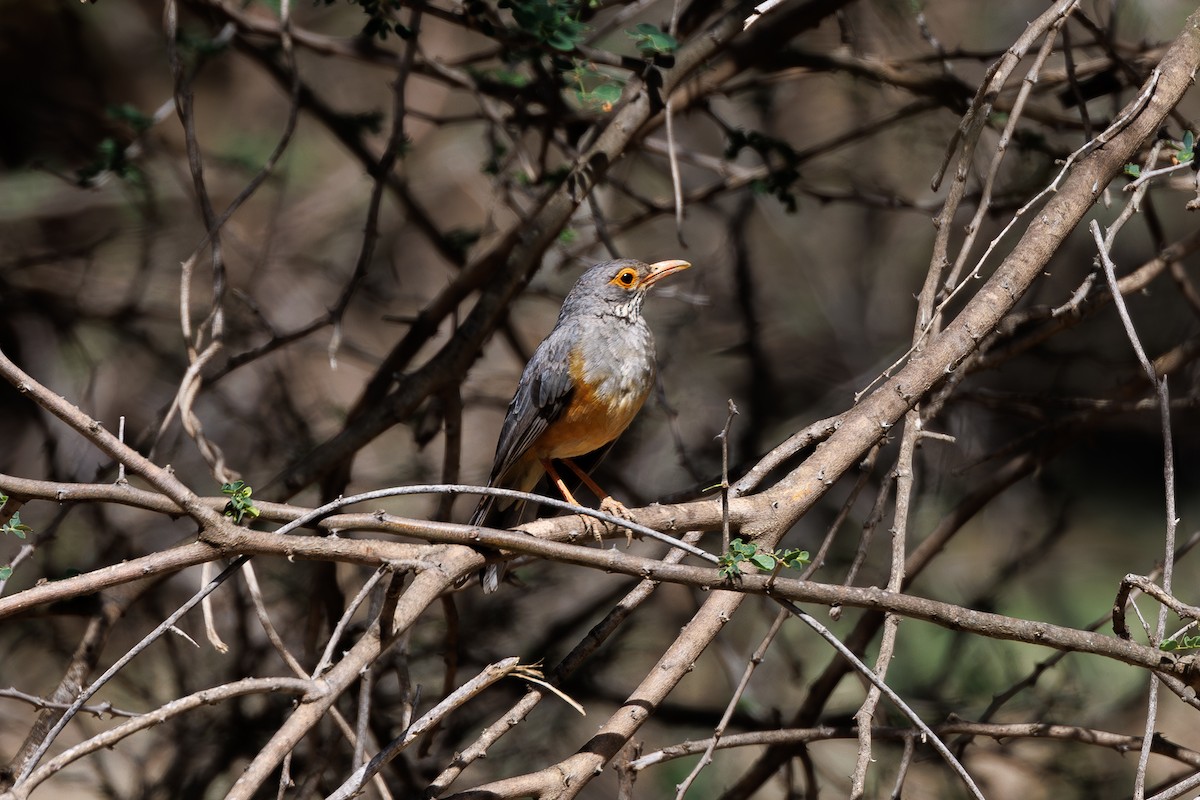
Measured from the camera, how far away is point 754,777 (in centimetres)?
486

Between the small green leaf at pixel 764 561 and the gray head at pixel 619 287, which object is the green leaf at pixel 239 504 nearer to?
the small green leaf at pixel 764 561

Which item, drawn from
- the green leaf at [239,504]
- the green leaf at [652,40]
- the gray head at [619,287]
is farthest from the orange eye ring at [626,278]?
the green leaf at [239,504]

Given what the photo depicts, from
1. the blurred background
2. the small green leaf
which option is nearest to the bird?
the blurred background

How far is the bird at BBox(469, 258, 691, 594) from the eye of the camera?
502cm

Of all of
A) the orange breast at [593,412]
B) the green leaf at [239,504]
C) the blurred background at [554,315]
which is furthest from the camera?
the blurred background at [554,315]

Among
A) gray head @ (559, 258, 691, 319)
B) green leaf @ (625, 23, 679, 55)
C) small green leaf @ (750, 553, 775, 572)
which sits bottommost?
small green leaf @ (750, 553, 775, 572)

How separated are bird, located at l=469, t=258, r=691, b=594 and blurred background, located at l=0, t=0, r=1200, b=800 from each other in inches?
10.0

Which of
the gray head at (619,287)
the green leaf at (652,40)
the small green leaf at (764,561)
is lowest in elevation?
the small green leaf at (764,561)

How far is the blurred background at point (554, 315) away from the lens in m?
5.33

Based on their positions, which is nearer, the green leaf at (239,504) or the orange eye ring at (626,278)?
the green leaf at (239,504)

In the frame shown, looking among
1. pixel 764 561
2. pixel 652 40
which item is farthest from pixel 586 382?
pixel 764 561

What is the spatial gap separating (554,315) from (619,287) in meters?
5.32

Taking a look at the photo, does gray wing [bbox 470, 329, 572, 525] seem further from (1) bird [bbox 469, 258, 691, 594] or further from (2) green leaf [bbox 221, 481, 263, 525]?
(2) green leaf [bbox 221, 481, 263, 525]

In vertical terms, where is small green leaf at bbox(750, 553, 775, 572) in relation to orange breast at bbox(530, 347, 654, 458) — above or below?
below
